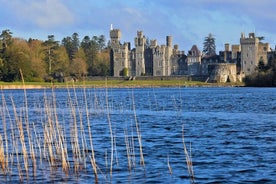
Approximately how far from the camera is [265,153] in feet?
61.7

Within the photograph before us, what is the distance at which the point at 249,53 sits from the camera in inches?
5246

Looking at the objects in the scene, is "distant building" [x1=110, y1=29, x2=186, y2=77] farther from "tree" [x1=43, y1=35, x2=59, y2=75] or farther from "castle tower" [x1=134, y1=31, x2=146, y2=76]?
"tree" [x1=43, y1=35, x2=59, y2=75]

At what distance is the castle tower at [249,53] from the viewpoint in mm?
132750

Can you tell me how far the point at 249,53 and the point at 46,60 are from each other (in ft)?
139

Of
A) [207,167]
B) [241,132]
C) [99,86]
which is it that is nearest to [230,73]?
[99,86]

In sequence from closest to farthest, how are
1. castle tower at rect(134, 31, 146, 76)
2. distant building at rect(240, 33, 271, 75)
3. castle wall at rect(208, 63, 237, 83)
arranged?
castle wall at rect(208, 63, 237, 83) < distant building at rect(240, 33, 271, 75) < castle tower at rect(134, 31, 146, 76)

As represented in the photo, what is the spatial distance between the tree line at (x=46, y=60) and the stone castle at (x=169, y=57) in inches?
218

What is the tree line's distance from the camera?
343ft

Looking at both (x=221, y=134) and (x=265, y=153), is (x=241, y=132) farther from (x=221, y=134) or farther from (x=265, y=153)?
(x=265, y=153)

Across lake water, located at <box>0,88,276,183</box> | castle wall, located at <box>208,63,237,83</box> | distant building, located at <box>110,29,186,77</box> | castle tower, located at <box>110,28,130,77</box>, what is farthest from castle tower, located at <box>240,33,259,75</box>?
lake water, located at <box>0,88,276,183</box>

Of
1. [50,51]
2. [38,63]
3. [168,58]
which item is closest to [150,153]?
[38,63]

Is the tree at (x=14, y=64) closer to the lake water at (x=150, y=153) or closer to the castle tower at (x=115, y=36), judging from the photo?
the castle tower at (x=115, y=36)

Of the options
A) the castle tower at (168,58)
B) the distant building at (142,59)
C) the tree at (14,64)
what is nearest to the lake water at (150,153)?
the tree at (14,64)

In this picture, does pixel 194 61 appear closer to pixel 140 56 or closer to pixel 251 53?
pixel 140 56
